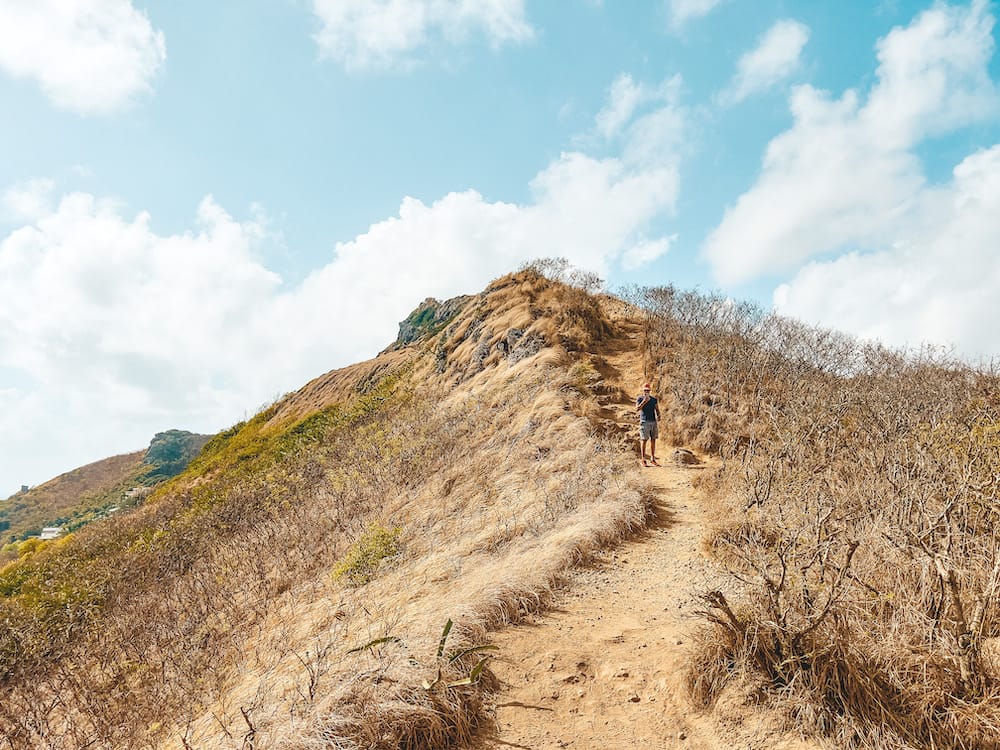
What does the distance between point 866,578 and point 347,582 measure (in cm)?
642

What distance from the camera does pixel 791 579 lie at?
3896 mm

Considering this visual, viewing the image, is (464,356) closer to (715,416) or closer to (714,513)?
(715,416)

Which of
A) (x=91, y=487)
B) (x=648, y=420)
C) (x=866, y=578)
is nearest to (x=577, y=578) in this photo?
(x=866, y=578)

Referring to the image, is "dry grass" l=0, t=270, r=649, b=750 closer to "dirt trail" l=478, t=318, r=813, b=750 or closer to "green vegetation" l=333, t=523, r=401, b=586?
"green vegetation" l=333, t=523, r=401, b=586

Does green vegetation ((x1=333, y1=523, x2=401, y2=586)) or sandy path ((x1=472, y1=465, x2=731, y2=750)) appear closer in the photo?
sandy path ((x1=472, y1=465, x2=731, y2=750))

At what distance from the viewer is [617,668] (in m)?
4.23

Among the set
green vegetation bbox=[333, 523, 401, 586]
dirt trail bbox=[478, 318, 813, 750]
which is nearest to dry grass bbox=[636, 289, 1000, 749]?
dirt trail bbox=[478, 318, 813, 750]

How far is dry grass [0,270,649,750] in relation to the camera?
3914mm

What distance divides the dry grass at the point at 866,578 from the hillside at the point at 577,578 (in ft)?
0.07

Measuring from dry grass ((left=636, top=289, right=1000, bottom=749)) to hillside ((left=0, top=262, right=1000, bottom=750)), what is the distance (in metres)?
0.02

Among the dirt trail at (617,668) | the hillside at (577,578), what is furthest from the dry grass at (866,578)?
the dirt trail at (617,668)

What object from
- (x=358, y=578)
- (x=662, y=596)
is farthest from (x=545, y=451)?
(x=662, y=596)

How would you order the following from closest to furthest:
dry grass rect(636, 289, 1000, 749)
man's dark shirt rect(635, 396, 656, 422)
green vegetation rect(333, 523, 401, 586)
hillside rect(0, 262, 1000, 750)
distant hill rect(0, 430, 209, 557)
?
dry grass rect(636, 289, 1000, 749) → hillside rect(0, 262, 1000, 750) → green vegetation rect(333, 523, 401, 586) → man's dark shirt rect(635, 396, 656, 422) → distant hill rect(0, 430, 209, 557)

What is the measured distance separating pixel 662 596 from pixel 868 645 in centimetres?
237
